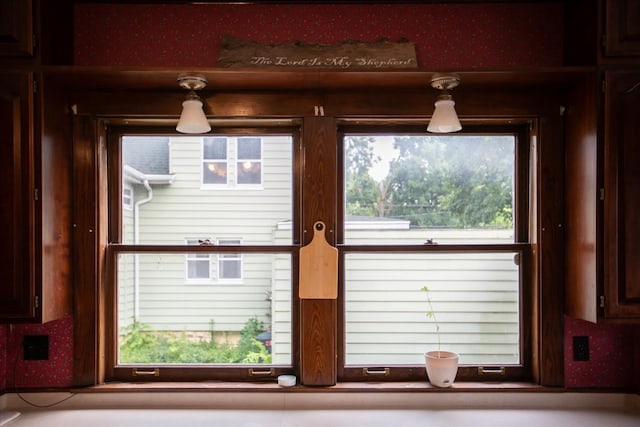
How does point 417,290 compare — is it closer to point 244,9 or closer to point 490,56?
point 490,56

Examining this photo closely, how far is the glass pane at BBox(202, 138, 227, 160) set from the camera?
2.23 meters

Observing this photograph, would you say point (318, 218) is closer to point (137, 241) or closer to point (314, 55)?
point (314, 55)

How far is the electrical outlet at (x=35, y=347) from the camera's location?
2.10 m

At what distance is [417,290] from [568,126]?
924 millimetres

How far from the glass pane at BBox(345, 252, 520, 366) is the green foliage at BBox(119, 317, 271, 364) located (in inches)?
16.6

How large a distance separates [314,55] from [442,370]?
1.41m

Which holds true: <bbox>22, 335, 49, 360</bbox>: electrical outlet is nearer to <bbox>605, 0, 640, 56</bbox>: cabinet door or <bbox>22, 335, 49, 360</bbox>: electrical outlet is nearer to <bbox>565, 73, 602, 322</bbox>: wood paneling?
<bbox>565, 73, 602, 322</bbox>: wood paneling

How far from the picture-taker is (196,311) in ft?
7.29

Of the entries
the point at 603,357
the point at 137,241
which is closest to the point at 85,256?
the point at 137,241

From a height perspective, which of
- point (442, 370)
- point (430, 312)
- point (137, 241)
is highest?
point (137, 241)

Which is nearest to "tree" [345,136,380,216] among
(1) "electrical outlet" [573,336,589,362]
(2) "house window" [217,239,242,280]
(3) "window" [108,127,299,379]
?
(3) "window" [108,127,299,379]

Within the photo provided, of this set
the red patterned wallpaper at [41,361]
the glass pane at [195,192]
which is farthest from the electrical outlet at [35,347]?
the glass pane at [195,192]

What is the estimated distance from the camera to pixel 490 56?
2.14 metres

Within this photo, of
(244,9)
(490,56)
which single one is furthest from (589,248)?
(244,9)
